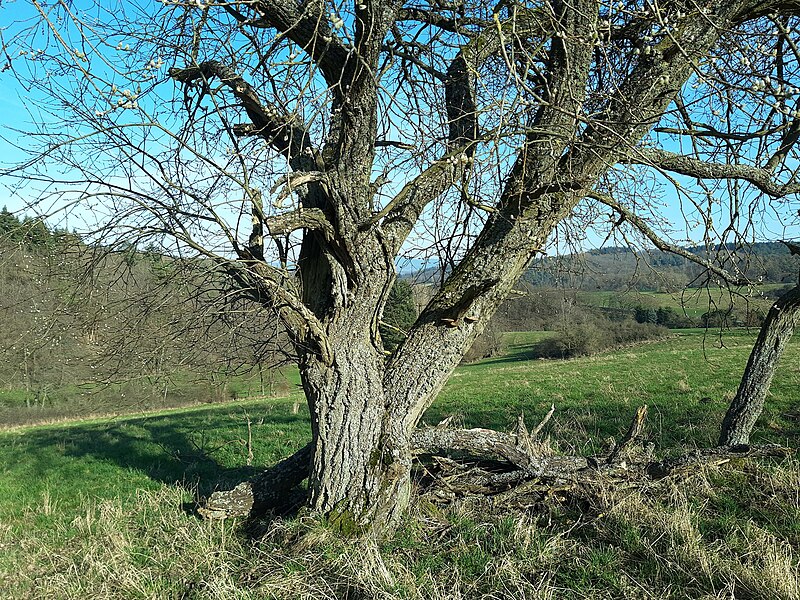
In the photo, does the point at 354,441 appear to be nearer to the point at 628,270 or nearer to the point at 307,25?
the point at 628,270

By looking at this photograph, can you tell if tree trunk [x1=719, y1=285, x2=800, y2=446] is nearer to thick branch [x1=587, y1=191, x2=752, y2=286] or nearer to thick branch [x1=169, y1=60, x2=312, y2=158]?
thick branch [x1=587, y1=191, x2=752, y2=286]

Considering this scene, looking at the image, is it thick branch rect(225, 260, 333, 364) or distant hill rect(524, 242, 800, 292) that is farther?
distant hill rect(524, 242, 800, 292)

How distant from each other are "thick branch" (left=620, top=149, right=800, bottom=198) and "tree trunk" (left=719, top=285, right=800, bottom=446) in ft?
5.86

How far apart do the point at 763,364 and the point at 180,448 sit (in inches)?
376

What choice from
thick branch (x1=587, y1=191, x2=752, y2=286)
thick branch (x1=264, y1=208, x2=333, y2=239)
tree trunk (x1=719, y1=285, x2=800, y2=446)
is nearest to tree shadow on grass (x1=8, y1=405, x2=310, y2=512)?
thick branch (x1=264, y1=208, x2=333, y2=239)

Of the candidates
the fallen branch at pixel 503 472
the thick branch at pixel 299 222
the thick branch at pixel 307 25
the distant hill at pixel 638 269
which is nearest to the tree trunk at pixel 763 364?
the distant hill at pixel 638 269

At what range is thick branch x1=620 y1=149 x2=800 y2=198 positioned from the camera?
413 cm

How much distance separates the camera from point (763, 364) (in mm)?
5957

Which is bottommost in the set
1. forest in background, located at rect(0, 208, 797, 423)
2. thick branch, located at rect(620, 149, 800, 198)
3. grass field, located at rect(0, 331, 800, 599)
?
grass field, located at rect(0, 331, 800, 599)

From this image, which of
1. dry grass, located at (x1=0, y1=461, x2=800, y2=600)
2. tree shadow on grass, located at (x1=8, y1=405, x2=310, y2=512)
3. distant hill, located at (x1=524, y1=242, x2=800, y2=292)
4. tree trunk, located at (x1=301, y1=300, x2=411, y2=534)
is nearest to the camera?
dry grass, located at (x1=0, y1=461, x2=800, y2=600)

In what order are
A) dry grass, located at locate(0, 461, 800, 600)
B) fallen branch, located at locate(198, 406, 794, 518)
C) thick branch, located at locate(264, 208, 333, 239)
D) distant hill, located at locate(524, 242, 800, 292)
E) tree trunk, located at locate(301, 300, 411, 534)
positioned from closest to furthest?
dry grass, located at locate(0, 461, 800, 600) < thick branch, located at locate(264, 208, 333, 239) < tree trunk, located at locate(301, 300, 411, 534) < distant hill, located at locate(524, 242, 800, 292) < fallen branch, located at locate(198, 406, 794, 518)

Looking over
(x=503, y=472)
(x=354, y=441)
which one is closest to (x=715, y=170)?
(x=503, y=472)

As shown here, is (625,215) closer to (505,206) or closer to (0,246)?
(505,206)

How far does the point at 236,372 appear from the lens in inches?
190
